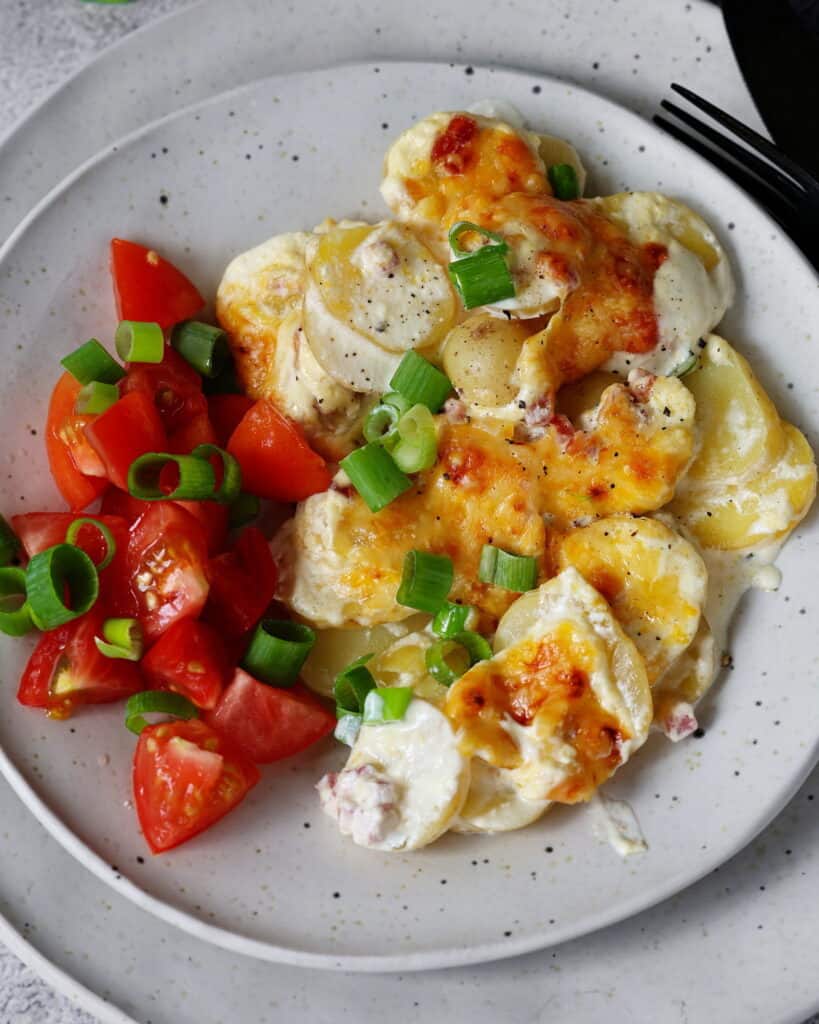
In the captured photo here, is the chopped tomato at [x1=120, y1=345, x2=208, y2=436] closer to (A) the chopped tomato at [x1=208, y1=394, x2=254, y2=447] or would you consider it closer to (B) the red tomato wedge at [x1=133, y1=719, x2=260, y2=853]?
(A) the chopped tomato at [x1=208, y1=394, x2=254, y2=447]

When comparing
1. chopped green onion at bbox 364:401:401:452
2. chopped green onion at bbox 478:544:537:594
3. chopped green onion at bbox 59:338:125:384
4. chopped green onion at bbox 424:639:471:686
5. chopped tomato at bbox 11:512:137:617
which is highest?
chopped green onion at bbox 364:401:401:452

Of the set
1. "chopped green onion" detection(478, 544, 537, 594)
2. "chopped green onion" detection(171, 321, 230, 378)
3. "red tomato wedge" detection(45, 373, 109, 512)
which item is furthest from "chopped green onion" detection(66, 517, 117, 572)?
"chopped green onion" detection(478, 544, 537, 594)

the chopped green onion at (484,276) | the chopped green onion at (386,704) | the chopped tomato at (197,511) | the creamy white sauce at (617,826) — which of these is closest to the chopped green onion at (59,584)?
the chopped tomato at (197,511)

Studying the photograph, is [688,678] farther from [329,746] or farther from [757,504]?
[329,746]

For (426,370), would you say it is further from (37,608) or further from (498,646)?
(37,608)

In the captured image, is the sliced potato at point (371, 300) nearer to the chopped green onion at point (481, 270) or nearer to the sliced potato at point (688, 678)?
the chopped green onion at point (481, 270)

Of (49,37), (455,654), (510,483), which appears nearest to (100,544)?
(455,654)
